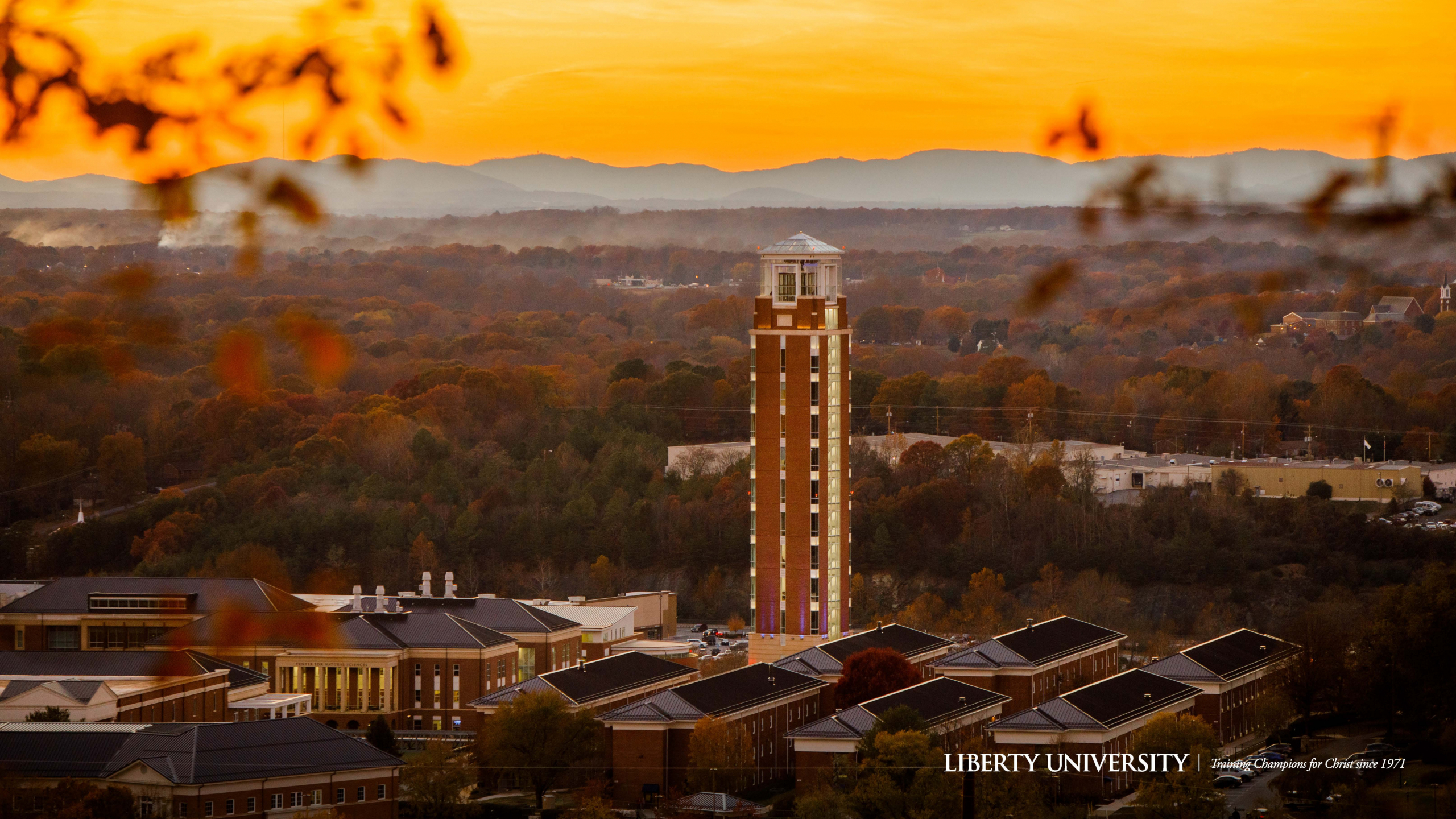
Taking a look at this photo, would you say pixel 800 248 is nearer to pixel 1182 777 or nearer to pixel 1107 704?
pixel 1107 704

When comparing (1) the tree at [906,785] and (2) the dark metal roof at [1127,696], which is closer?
(1) the tree at [906,785]


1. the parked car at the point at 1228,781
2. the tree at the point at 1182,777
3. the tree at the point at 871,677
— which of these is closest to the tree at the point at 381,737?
the tree at the point at 871,677

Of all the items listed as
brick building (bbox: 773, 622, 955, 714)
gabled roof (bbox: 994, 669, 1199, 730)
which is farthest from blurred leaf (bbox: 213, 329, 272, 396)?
brick building (bbox: 773, 622, 955, 714)

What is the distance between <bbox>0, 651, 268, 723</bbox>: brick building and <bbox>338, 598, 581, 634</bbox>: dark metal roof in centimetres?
908

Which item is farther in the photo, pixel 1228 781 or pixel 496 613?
pixel 496 613

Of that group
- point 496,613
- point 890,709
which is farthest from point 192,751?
point 496,613

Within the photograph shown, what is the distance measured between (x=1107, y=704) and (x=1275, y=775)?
3498 mm

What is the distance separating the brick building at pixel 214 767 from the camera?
3525 centimetres

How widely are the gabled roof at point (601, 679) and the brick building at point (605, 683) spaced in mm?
12

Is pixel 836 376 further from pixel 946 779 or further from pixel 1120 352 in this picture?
pixel 1120 352

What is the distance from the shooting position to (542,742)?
4225cm

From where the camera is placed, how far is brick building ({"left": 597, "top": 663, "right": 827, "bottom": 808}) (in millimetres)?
41469

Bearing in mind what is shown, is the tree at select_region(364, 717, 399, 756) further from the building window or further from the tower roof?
the tower roof

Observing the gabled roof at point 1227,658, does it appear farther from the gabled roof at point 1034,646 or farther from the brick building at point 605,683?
the brick building at point 605,683
